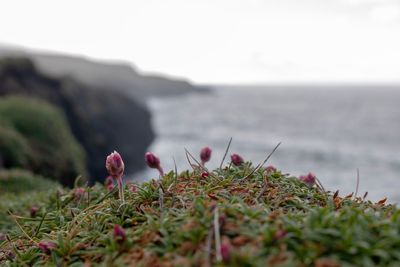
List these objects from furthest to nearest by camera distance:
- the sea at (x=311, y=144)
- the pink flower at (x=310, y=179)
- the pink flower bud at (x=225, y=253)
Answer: the sea at (x=311, y=144)
the pink flower at (x=310, y=179)
the pink flower bud at (x=225, y=253)

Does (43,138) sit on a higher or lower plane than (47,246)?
lower

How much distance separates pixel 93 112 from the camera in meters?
36.6

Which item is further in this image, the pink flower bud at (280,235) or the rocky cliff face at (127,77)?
the rocky cliff face at (127,77)

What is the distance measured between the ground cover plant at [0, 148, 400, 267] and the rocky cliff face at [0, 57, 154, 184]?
22.2 meters

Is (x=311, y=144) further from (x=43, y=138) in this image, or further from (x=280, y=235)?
(x=280, y=235)

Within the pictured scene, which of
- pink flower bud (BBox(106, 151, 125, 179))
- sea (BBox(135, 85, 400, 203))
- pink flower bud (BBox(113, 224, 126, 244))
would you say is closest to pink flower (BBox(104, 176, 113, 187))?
pink flower bud (BBox(106, 151, 125, 179))

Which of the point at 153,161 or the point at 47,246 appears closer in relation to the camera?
the point at 47,246

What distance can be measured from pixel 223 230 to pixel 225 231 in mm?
11

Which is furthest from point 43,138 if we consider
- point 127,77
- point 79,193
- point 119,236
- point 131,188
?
point 127,77

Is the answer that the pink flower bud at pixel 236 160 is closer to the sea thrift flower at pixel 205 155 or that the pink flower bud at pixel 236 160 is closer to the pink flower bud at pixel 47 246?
the sea thrift flower at pixel 205 155

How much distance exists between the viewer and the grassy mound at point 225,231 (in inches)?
69.5

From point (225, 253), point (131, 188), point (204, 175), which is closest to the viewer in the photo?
point (225, 253)

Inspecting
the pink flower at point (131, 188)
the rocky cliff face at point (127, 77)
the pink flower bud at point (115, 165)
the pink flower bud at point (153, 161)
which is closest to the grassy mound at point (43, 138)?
A: the pink flower at point (131, 188)

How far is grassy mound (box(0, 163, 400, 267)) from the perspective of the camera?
176cm
